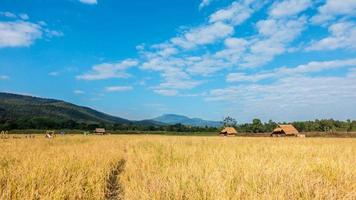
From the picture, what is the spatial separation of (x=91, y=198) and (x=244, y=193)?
2.84 m

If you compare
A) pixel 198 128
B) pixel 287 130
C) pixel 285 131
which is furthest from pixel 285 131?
pixel 198 128

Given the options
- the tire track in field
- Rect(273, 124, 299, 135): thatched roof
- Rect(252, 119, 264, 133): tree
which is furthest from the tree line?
the tire track in field

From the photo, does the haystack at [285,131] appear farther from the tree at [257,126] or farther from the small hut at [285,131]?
the tree at [257,126]

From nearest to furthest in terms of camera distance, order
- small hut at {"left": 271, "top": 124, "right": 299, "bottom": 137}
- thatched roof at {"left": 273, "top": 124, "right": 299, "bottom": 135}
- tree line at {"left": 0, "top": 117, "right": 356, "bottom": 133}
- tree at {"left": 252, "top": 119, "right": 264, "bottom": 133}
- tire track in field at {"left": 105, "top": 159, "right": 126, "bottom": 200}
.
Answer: tire track in field at {"left": 105, "top": 159, "right": 126, "bottom": 200} → small hut at {"left": 271, "top": 124, "right": 299, "bottom": 137} → thatched roof at {"left": 273, "top": 124, "right": 299, "bottom": 135} → tree line at {"left": 0, "top": 117, "right": 356, "bottom": 133} → tree at {"left": 252, "top": 119, "right": 264, "bottom": 133}

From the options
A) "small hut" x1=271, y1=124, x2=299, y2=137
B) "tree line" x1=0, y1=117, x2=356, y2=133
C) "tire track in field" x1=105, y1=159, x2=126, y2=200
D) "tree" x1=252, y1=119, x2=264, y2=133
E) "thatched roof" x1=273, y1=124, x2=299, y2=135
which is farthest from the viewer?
"tree" x1=252, y1=119, x2=264, y2=133

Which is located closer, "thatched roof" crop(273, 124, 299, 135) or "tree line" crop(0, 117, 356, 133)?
"thatched roof" crop(273, 124, 299, 135)

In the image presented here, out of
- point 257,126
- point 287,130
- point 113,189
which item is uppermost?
point 257,126

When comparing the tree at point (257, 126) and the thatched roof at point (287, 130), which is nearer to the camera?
the thatched roof at point (287, 130)

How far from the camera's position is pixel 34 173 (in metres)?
7.94

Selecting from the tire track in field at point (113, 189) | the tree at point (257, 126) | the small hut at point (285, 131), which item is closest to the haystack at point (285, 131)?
the small hut at point (285, 131)

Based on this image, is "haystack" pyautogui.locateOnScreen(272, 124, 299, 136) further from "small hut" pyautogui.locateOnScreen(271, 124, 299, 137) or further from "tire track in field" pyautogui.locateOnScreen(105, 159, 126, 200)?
"tire track in field" pyautogui.locateOnScreen(105, 159, 126, 200)

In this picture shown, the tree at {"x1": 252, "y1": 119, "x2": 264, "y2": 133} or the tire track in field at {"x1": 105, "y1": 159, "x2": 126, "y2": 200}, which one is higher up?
the tree at {"x1": 252, "y1": 119, "x2": 264, "y2": 133}

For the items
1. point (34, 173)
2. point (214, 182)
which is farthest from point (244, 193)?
point (34, 173)

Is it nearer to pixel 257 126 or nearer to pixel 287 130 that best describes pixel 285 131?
pixel 287 130
